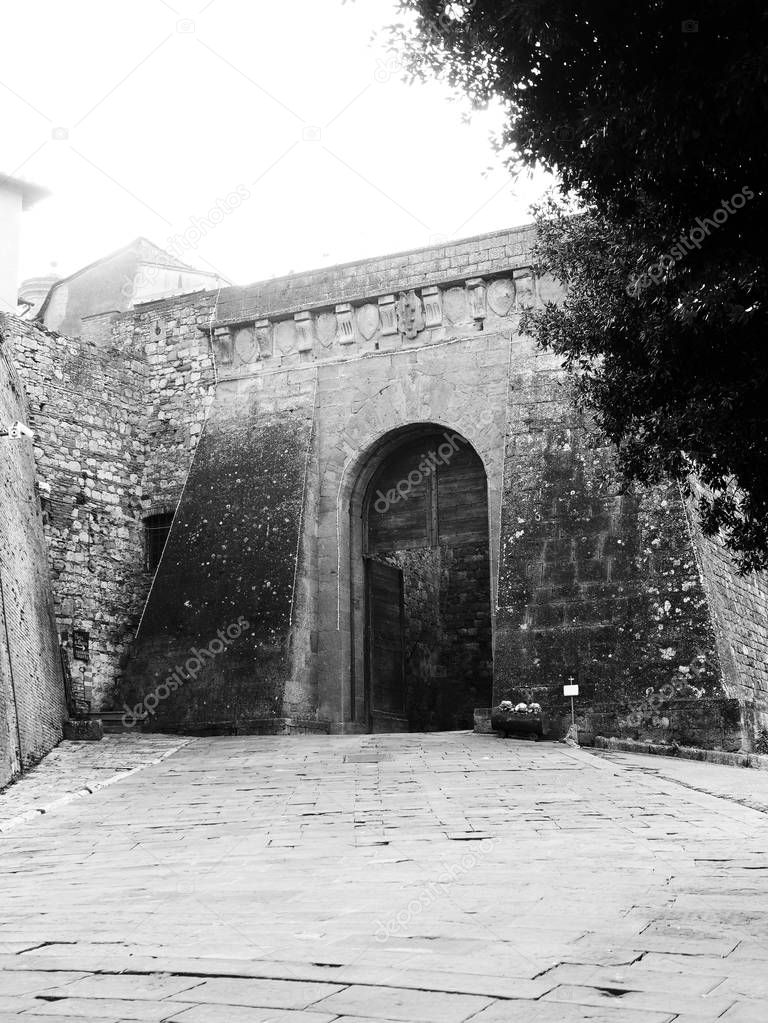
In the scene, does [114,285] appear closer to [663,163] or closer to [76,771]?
[76,771]

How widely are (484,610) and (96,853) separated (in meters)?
15.5

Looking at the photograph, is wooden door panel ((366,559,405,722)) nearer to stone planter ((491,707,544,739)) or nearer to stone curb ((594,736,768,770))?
stone planter ((491,707,544,739))

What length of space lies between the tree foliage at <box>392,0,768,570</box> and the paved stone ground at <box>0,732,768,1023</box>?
2.58m

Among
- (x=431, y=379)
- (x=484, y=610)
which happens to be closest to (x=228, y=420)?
(x=431, y=379)

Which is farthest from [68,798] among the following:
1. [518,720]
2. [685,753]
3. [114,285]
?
[114,285]

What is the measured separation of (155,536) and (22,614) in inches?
184

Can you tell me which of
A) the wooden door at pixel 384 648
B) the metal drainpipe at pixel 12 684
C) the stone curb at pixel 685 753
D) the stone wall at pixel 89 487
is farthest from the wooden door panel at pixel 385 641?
the metal drainpipe at pixel 12 684

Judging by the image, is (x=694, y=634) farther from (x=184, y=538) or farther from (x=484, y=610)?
(x=484, y=610)

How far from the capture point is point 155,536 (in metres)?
17.4

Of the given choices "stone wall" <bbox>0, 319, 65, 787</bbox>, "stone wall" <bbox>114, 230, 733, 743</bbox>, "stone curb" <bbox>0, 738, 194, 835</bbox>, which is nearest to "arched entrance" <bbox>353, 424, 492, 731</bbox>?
"stone wall" <bbox>114, 230, 733, 743</bbox>

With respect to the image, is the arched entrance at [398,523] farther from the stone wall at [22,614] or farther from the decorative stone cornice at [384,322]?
the stone wall at [22,614]

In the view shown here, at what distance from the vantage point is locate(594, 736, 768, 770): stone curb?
11.3m

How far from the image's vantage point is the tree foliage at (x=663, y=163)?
5.15 meters

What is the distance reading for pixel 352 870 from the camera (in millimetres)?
5668
